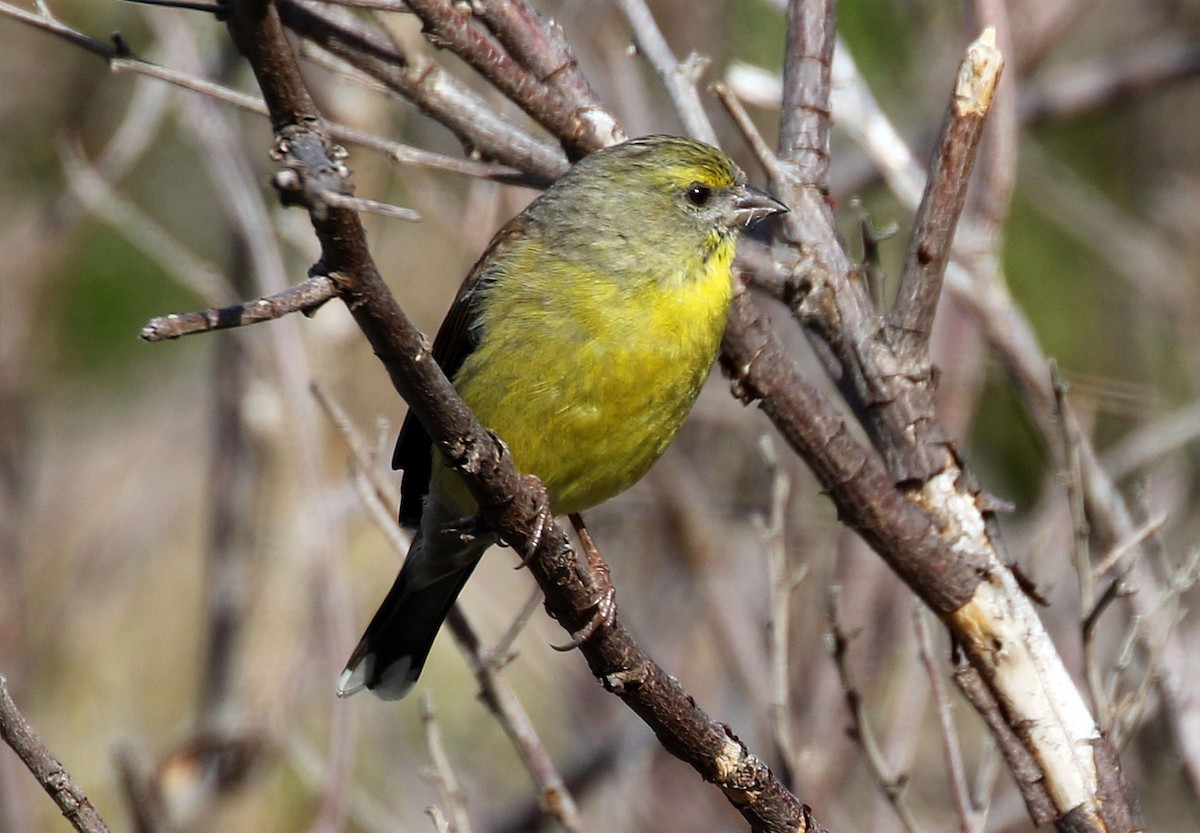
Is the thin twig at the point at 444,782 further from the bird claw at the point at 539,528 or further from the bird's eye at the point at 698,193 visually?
the bird's eye at the point at 698,193

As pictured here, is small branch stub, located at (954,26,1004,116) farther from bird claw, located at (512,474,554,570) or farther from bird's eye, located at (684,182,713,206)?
bird claw, located at (512,474,554,570)

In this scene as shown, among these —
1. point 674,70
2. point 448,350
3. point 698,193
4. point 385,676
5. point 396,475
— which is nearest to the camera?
point 674,70

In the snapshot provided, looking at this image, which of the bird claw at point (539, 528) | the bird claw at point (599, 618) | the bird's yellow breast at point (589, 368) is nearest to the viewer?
the bird claw at point (539, 528)

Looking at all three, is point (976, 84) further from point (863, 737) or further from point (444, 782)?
point (444, 782)

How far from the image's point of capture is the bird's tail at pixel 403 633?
14.1 ft

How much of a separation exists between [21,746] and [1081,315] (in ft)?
20.1

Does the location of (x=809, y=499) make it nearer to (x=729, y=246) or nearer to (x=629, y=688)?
(x=729, y=246)

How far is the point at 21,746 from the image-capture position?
2.38 meters

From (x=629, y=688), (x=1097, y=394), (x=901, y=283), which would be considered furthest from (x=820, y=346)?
(x=1097, y=394)

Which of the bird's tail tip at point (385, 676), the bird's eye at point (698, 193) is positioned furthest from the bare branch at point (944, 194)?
the bird's tail tip at point (385, 676)

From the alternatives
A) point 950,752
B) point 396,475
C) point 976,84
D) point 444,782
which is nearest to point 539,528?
point 444,782

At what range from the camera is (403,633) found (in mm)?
4395

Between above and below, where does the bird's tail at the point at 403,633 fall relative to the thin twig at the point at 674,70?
below

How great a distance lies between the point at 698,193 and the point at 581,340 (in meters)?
0.80
